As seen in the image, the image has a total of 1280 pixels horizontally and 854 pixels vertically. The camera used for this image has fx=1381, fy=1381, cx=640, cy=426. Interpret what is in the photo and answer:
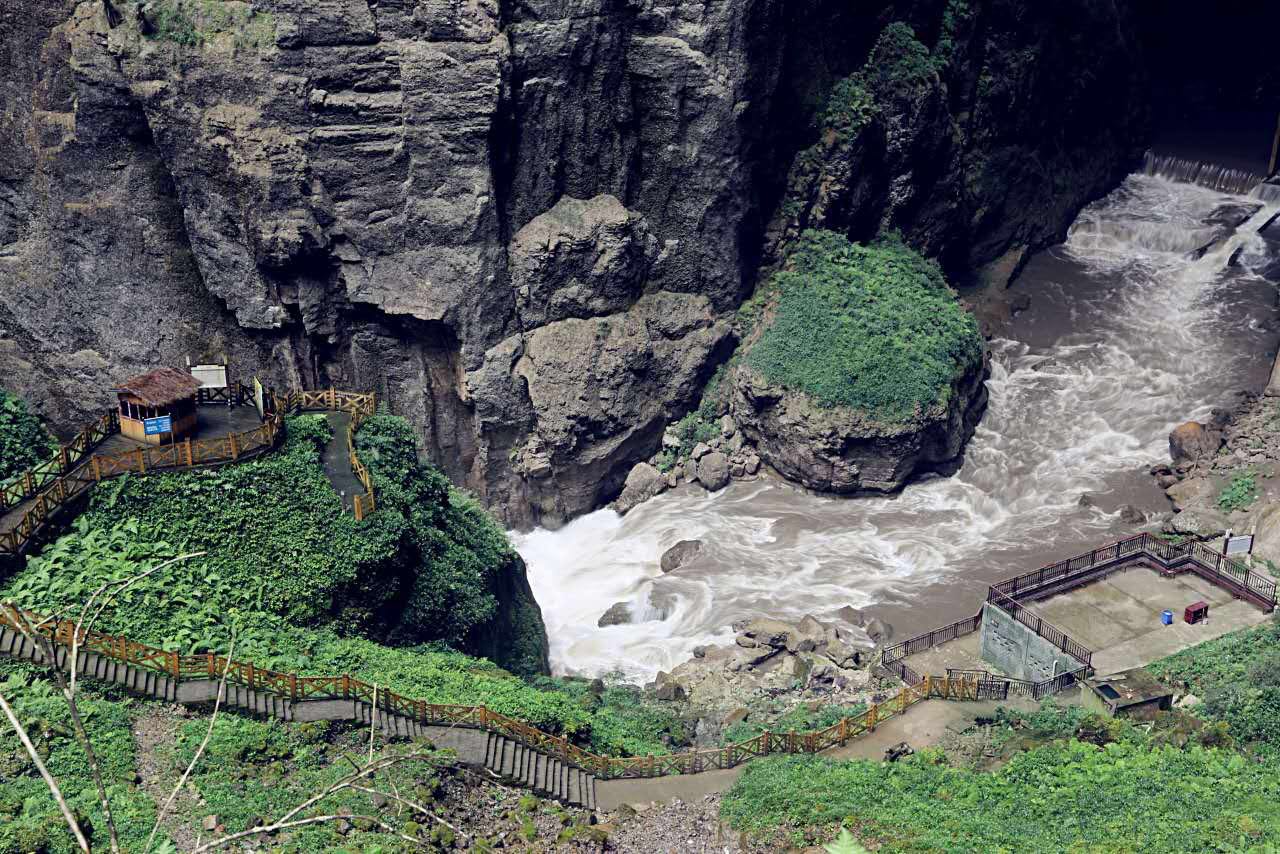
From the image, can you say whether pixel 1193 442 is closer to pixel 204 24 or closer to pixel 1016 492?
pixel 1016 492

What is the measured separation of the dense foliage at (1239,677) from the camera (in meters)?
28.7

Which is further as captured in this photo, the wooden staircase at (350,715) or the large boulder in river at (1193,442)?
the large boulder in river at (1193,442)

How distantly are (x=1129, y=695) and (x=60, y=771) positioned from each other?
2289cm

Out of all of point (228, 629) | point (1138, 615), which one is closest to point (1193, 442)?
point (1138, 615)

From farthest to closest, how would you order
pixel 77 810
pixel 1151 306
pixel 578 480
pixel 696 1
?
pixel 1151 306, pixel 578 480, pixel 696 1, pixel 77 810

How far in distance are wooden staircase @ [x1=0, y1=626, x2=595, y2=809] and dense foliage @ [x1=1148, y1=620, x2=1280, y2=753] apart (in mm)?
13704

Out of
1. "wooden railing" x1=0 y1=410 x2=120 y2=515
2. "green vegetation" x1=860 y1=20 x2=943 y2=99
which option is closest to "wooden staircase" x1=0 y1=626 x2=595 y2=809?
"wooden railing" x1=0 y1=410 x2=120 y2=515

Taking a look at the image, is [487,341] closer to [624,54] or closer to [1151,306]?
[624,54]

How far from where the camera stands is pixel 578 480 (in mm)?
51438

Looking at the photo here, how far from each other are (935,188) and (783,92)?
8416mm

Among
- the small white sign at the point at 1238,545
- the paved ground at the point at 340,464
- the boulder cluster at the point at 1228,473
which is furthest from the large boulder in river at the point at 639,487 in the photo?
the small white sign at the point at 1238,545

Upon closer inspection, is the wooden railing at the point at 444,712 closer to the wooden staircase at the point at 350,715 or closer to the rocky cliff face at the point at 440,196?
the wooden staircase at the point at 350,715

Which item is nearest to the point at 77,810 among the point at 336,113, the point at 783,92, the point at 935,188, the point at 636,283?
the point at 336,113

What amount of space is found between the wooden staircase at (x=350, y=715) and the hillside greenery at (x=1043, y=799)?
3589 mm
